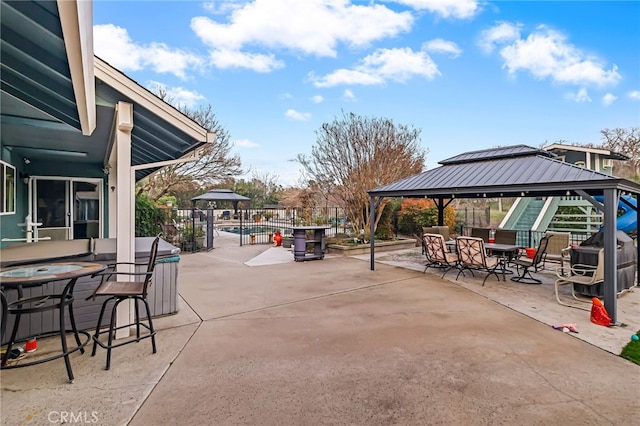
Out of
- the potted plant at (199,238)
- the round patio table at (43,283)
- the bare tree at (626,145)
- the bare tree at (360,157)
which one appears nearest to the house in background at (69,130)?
the round patio table at (43,283)

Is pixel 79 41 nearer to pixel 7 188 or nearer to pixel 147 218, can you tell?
pixel 7 188

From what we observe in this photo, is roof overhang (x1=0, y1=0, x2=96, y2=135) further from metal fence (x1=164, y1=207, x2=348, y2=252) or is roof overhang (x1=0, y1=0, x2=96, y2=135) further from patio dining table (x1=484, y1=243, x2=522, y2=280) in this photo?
metal fence (x1=164, y1=207, x2=348, y2=252)

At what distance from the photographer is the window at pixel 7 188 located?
4586mm

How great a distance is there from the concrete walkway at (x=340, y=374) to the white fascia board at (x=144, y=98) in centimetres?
277

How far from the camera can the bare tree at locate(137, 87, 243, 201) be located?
1470cm

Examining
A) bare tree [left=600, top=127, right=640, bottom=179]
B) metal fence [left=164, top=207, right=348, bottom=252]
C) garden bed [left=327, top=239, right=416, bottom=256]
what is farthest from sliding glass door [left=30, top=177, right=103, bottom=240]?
bare tree [left=600, top=127, right=640, bottom=179]

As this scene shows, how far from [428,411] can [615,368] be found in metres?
2.32

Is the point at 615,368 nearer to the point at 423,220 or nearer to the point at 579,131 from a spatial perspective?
the point at 423,220

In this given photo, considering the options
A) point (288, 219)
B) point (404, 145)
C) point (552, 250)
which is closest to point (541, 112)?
point (404, 145)

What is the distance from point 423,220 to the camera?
13320 millimetres

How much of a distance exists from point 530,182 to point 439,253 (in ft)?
9.00

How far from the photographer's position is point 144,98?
12.6ft

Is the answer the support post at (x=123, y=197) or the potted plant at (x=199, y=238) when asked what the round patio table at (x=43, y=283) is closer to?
the support post at (x=123, y=197)

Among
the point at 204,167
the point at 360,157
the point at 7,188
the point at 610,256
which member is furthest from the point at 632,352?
the point at 204,167
